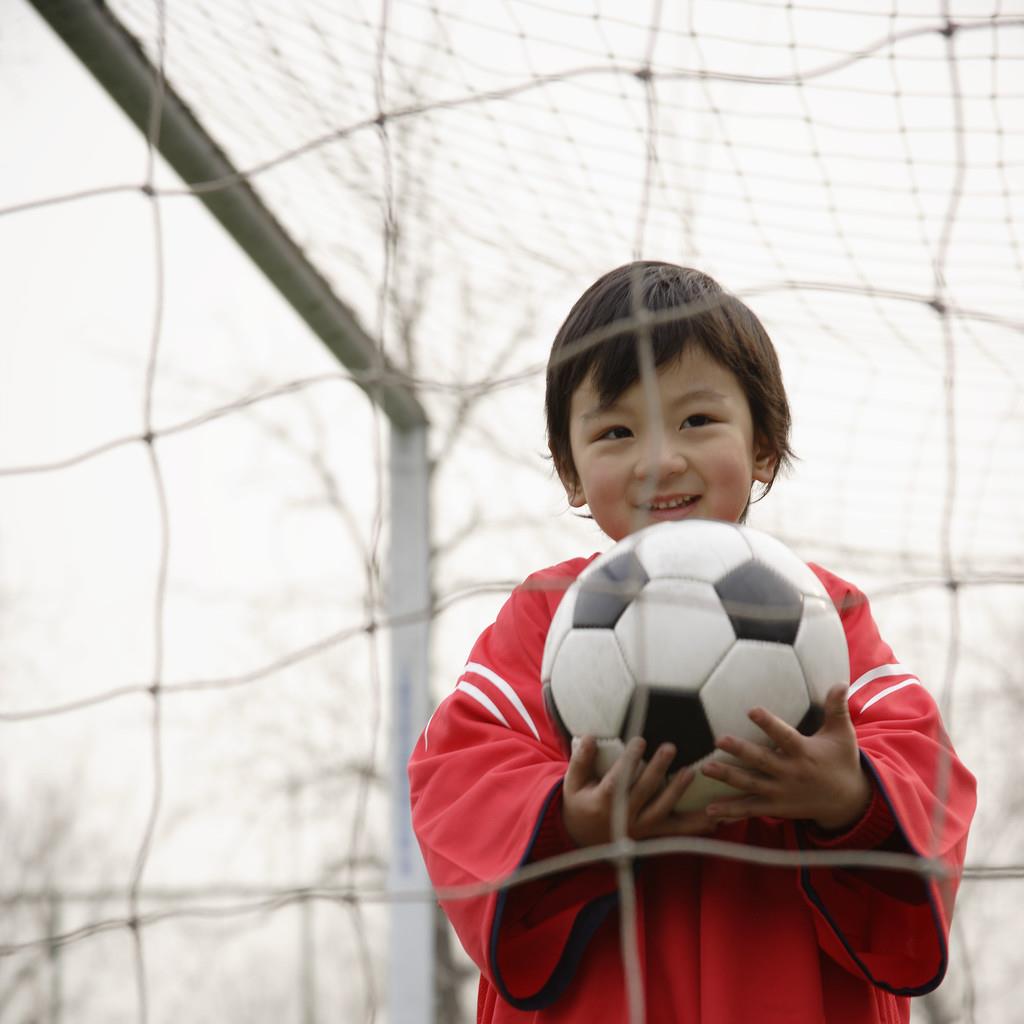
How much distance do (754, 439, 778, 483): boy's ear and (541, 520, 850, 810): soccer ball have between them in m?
0.24

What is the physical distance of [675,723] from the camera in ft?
3.20

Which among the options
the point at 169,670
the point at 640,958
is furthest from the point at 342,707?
the point at 640,958

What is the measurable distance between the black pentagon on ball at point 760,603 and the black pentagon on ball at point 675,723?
0.22ft

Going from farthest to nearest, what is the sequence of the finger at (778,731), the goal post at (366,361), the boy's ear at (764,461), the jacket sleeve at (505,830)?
the goal post at (366,361), the boy's ear at (764,461), the jacket sleeve at (505,830), the finger at (778,731)

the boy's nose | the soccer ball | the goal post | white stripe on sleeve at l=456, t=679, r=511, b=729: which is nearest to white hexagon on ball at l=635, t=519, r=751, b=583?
the soccer ball

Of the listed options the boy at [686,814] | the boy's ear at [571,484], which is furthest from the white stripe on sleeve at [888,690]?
the boy's ear at [571,484]

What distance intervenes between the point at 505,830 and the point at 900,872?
30 cm

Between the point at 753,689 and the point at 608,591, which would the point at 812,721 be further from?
the point at 608,591

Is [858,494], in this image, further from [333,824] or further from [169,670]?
[333,824]

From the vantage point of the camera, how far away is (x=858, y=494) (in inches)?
118

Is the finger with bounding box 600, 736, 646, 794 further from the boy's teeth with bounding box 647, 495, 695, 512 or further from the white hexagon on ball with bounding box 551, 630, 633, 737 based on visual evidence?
the boy's teeth with bounding box 647, 495, 695, 512

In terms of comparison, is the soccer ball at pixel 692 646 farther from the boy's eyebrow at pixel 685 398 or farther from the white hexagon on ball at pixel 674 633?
the boy's eyebrow at pixel 685 398

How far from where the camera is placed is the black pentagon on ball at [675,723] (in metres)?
0.97

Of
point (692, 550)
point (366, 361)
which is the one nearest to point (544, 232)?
point (366, 361)
